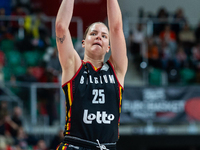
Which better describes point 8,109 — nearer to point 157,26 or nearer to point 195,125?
point 195,125

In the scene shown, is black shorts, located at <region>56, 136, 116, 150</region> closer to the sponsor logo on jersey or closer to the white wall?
the sponsor logo on jersey

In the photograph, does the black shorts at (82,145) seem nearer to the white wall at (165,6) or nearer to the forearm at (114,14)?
the forearm at (114,14)

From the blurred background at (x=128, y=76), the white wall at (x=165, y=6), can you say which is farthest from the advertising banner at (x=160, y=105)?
the white wall at (x=165, y=6)

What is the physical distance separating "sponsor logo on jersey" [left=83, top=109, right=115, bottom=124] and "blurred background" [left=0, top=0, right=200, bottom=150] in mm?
7048

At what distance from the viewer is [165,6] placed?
18.1m

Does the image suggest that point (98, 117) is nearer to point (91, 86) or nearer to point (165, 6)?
point (91, 86)

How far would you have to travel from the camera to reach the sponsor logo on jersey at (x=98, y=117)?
4.15 metres

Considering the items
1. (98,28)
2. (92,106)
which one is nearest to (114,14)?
(98,28)

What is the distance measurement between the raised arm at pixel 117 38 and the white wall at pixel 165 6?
44.3 ft

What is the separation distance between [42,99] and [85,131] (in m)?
7.69

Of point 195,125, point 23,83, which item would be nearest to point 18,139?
point 23,83

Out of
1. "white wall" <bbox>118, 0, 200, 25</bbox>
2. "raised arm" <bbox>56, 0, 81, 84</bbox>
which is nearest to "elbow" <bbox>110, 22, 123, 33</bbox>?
"raised arm" <bbox>56, 0, 81, 84</bbox>

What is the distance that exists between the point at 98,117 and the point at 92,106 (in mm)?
144

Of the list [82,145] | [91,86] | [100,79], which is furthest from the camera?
[100,79]
